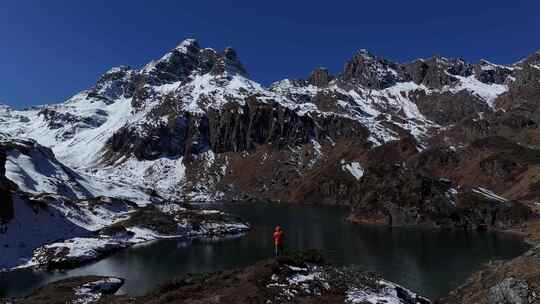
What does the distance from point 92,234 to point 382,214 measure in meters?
100

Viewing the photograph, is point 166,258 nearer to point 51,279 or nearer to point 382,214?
point 51,279

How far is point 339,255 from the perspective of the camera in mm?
110312

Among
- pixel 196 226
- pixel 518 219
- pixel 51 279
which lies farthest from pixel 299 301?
pixel 518 219

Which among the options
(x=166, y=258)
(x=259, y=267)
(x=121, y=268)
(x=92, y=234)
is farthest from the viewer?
(x=92, y=234)

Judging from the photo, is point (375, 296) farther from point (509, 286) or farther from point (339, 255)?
point (339, 255)

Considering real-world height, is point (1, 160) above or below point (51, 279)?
above

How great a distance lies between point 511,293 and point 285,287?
705 inches

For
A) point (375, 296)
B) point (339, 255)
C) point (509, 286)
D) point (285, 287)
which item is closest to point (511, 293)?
point (509, 286)

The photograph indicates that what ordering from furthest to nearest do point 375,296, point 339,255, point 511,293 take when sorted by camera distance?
point 339,255
point 375,296
point 511,293

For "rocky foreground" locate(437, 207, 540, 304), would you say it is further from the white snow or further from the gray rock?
the white snow

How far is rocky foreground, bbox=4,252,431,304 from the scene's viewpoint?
41.0 meters

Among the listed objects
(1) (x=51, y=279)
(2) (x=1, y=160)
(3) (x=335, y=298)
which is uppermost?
(2) (x=1, y=160)

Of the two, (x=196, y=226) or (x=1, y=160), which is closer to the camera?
(x=1, y=160)

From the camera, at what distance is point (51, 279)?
94.1 meters
